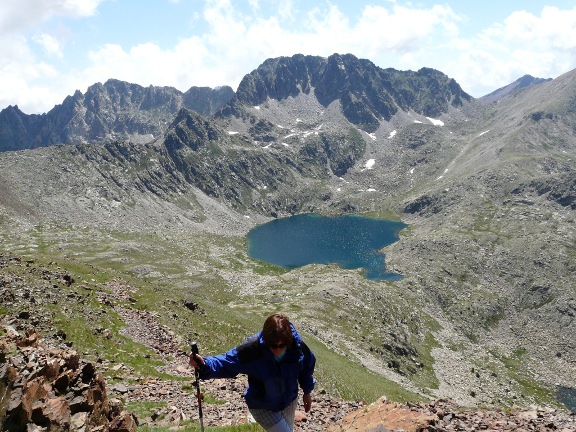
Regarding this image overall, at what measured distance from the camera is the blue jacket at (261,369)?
9484 millimetres

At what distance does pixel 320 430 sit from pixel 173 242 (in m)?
175

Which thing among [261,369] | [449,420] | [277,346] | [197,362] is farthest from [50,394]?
[449,420]

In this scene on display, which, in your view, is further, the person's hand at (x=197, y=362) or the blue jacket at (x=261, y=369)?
the blue jacket at (x=261, y=369)

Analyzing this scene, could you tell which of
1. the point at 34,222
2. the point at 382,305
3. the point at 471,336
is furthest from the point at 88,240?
the point at 471,336

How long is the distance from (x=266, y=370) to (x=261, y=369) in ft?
0.39

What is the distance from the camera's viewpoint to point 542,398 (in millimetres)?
85188

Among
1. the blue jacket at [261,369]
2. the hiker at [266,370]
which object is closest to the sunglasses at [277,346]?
the hiker at [266,370]

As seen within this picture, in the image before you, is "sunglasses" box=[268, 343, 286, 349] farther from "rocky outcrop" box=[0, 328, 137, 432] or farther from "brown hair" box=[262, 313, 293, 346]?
"rocky outcrop" box=[0, 328, 137, 432]

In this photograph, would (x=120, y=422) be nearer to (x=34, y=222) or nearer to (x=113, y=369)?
(x=113, y=369)

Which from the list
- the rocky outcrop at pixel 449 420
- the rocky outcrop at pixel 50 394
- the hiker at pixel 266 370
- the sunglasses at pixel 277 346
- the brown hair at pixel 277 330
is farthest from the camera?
the rocky outcrop at pixel 449 420

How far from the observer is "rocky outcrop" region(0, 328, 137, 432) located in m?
10.3

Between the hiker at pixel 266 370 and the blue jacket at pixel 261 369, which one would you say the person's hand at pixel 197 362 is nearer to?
the hiker at pixel 266 370

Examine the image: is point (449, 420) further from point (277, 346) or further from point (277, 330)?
point (277, 330)

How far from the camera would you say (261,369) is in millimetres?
9492
